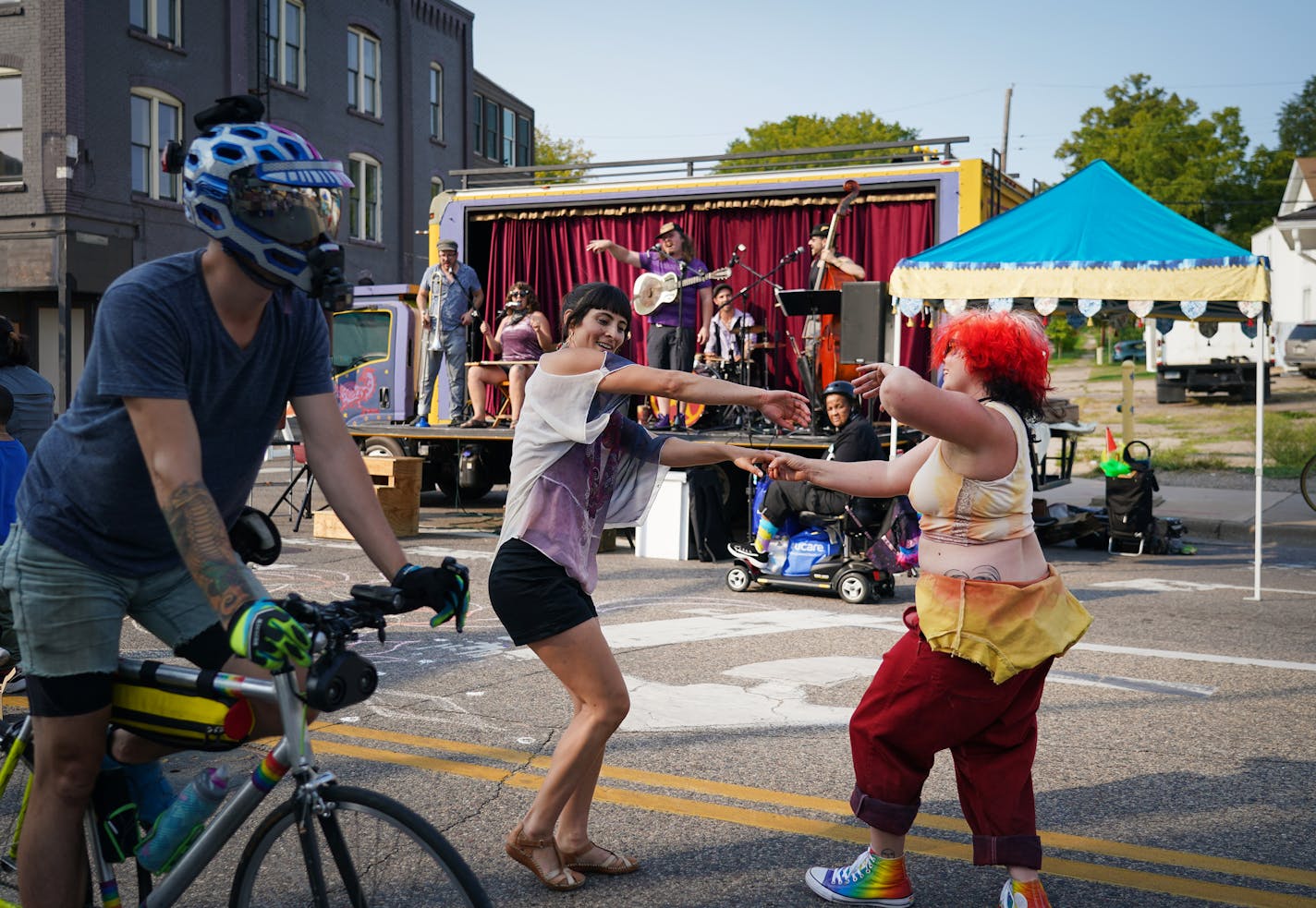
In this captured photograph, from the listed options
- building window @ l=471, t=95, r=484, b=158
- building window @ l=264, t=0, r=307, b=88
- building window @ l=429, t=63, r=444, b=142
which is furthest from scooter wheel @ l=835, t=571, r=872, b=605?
building window @ l=471, t=95, r=484, b=158

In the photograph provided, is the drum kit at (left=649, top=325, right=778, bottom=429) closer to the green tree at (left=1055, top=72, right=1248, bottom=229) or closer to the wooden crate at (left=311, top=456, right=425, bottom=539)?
the wooden crate at (left=311, top=456, right=425, bottom=539)

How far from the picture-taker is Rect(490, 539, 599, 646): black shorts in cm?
373

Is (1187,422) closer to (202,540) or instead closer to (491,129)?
(491,129)

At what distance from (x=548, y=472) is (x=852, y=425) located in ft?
20.5

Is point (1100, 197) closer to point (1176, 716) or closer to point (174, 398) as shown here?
point (1176, 716)

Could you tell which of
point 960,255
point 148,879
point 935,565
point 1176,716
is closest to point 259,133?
point 148,879

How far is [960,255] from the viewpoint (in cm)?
1077

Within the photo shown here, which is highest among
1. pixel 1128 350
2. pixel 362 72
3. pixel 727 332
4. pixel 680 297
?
pixel 362 72

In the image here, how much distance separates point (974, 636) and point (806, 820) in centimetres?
123

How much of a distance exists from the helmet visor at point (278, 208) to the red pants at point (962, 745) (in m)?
2.06

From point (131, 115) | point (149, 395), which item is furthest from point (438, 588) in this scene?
point (131, 115)

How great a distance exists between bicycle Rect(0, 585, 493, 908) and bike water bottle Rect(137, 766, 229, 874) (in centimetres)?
10

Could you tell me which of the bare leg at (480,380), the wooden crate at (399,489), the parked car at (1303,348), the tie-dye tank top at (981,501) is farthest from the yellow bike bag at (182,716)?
the parked car at (1303,348)

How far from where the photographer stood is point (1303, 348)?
35469 millimetres
